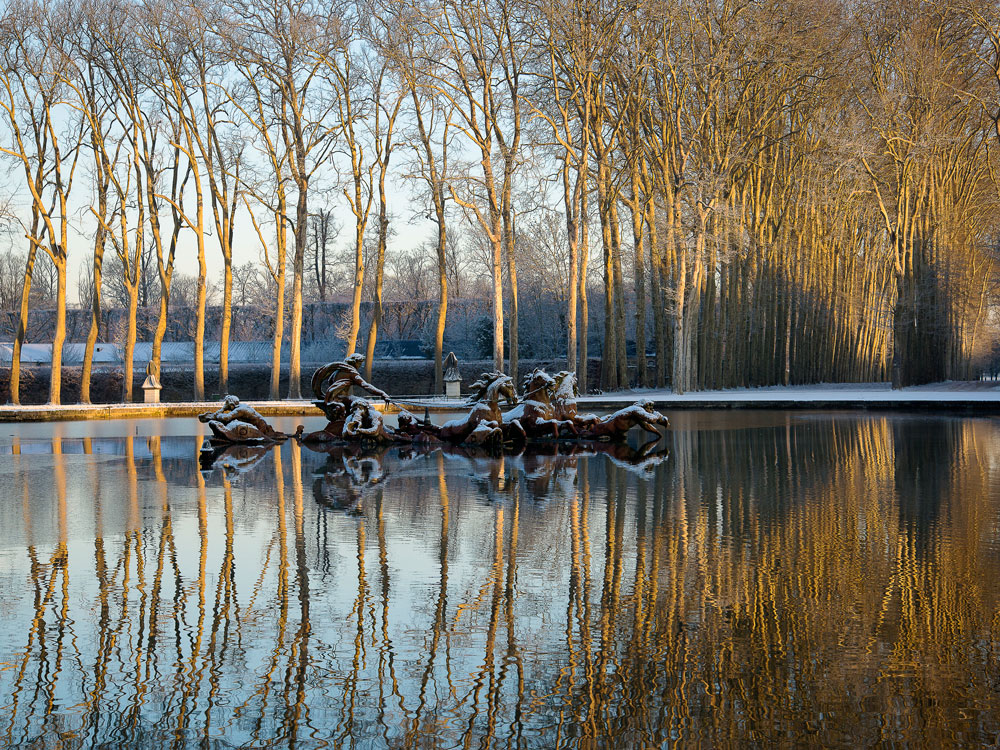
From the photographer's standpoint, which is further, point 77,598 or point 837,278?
point 837,278

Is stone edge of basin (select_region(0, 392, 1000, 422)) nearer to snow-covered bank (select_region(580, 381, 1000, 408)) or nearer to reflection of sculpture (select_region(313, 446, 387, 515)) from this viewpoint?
snow-covered bank (select_region(580, 381, 1000, 408))

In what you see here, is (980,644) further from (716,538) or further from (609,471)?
(609,471)

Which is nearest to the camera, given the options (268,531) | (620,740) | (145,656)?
(620,740)

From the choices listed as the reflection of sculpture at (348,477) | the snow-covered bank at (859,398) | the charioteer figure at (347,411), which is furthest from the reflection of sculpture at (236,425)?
the snow-covered bank at (859,398)

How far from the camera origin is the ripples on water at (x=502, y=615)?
3.63 metres

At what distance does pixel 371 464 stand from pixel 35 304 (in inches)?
3245

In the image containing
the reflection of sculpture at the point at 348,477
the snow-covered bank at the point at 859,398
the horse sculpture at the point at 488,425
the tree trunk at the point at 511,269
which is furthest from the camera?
the tree trunk at the point at 511,269

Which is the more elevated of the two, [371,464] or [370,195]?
[370,195]

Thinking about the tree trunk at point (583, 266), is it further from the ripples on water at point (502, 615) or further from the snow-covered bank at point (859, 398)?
the ripples on water at point (502, 615)

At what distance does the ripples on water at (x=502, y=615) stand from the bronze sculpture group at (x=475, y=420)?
6204 mm

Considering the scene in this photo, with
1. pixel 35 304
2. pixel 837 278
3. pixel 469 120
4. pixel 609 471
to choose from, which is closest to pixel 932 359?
pixel 837 278

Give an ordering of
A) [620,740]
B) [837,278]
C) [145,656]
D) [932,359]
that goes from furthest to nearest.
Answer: [837,278] < [932,359] < [145,656] < [620,740]

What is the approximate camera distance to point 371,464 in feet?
45.4

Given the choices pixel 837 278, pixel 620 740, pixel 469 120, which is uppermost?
pixel 469 120
